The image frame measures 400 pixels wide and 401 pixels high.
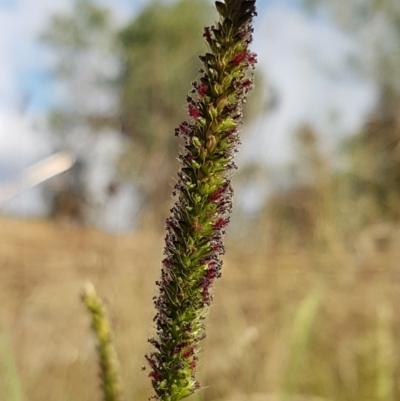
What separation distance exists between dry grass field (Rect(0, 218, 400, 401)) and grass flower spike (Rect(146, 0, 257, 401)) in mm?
1599

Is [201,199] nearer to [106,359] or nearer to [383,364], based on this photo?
[106,359]

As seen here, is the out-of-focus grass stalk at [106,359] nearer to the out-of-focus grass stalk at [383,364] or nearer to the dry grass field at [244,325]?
the dry grass field at [244,325]

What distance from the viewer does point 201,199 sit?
47 centimetres

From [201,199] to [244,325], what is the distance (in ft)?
9.00

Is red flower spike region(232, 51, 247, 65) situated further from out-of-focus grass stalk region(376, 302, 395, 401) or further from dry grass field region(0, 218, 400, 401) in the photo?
out-of-focus grass stalk region(376, 302, 395, 401)

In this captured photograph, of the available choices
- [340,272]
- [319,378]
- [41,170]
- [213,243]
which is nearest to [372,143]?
[340,272]

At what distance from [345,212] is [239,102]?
4041 millimetres

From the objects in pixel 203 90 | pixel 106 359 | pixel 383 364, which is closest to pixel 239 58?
pixel 203 90

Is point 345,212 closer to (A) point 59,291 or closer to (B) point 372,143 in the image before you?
(B) point 372,143

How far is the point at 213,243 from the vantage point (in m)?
0.49

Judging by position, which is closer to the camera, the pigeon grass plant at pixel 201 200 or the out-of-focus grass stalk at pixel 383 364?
the pigeon grass plant at pixel 201 200

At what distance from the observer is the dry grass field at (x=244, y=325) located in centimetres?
273

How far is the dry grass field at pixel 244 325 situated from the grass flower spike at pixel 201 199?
1599mm

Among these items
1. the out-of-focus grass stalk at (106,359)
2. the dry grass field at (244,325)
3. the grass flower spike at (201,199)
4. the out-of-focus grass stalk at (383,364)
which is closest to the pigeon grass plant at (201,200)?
the grass flower spike at (201,199)
